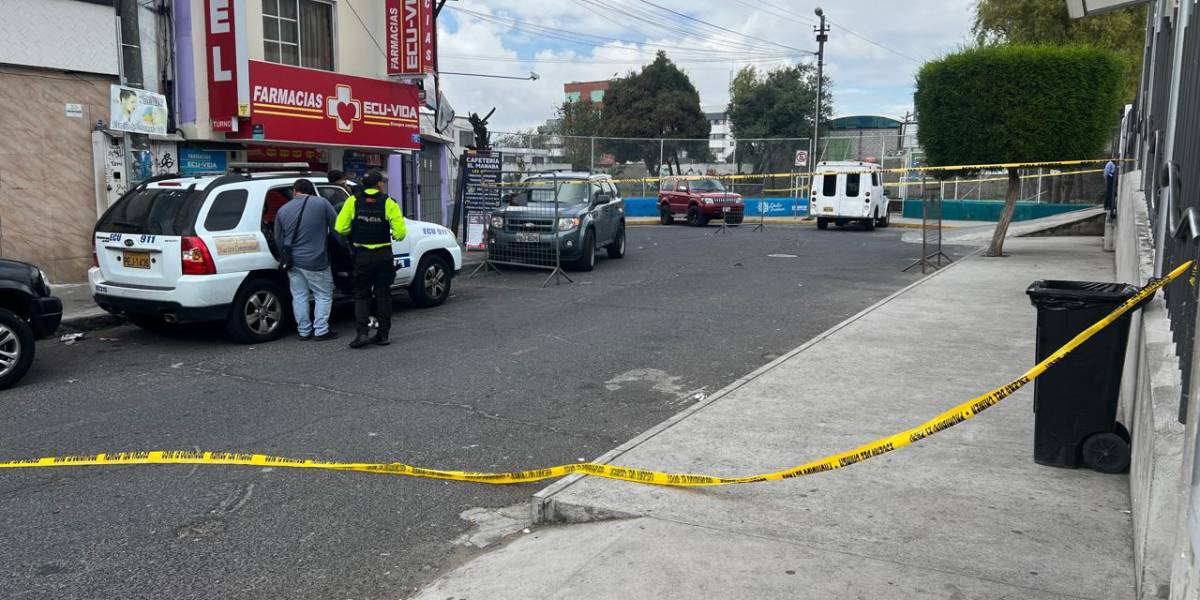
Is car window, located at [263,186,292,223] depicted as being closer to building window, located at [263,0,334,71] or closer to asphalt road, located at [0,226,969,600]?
asphalt road, located at [0,226,969,600]

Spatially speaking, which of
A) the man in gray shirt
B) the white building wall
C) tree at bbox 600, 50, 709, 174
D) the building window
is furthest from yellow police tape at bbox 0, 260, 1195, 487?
tree at bbox 600, 50, 709, 174

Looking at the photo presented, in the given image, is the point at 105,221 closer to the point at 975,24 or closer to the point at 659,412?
the point at 659,412

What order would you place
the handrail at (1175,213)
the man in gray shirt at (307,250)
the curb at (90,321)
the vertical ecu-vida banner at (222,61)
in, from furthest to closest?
1. the vertical ecu-vida banner at (222,61)
2. the curb at (90,321)
3. the man in gray shirt at (307,250)
4. the handrail at (1175,213)

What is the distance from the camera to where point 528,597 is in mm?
3857

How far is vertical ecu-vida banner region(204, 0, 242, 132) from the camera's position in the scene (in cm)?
1427

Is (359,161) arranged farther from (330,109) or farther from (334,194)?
(334,194)

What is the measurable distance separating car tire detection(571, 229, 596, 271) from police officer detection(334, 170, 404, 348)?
22.9ft


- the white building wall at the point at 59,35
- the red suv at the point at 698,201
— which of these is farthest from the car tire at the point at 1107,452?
the red suv at the point at 698,201

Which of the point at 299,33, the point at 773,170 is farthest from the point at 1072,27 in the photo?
the point at 299,33

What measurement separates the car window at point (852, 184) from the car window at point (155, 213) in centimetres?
2269

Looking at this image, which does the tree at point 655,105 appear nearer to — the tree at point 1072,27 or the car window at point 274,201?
the tree at point 1072,27

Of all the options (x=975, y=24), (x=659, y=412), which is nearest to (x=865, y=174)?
(x=975, y=24)

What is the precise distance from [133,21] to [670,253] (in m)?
11.4

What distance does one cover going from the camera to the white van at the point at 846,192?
28234mm
